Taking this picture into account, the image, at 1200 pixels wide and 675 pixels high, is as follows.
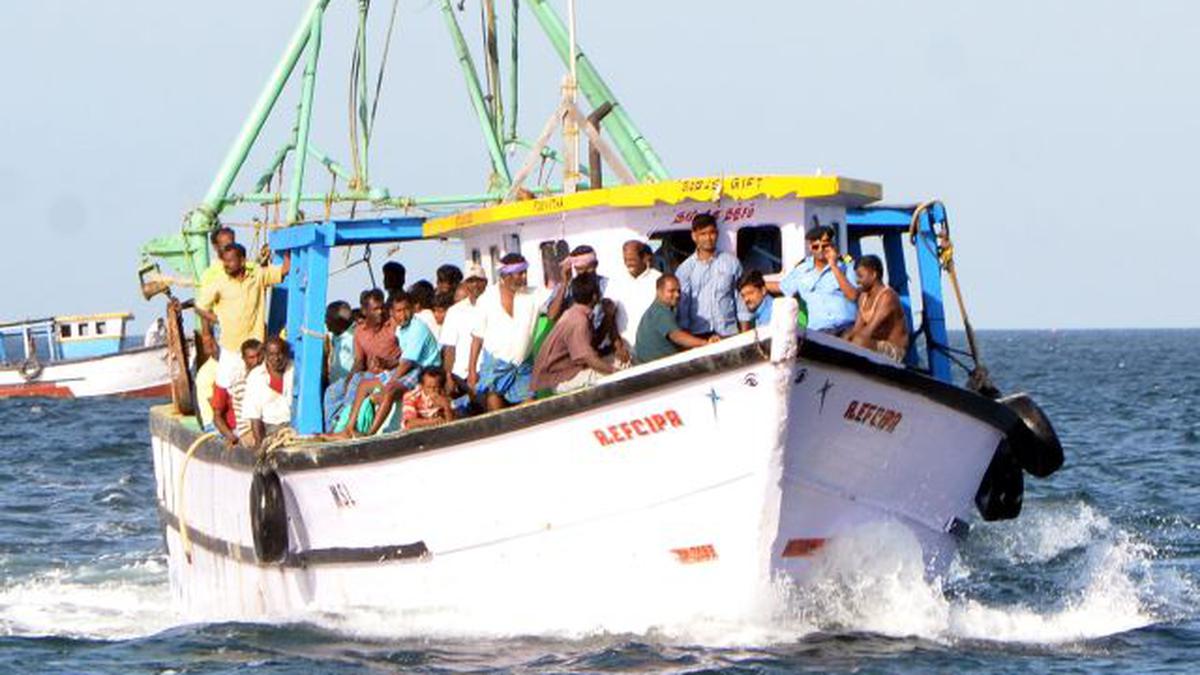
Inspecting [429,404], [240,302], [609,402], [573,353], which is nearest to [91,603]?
[240,302]

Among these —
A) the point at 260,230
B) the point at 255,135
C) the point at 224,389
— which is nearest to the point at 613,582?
the point at 224,389

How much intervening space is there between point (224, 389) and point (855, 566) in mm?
5367

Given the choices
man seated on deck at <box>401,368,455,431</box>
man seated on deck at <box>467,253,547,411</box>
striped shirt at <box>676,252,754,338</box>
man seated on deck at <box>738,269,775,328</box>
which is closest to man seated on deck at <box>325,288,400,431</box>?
man seated on deck at <box>401,368,455,431</box>

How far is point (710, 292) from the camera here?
14312mm

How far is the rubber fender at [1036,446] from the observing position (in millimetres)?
15109

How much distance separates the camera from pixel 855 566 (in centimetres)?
1373

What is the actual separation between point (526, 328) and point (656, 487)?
2.01m

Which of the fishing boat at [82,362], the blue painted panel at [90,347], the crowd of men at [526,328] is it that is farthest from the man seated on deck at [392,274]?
the blue painted panel at [90,347]

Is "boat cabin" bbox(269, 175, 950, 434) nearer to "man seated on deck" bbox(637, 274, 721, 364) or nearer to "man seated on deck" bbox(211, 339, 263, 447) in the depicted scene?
"man seated on deck" bbox(211, 339, 263, 447)

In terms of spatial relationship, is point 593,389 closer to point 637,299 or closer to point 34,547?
point 637,299

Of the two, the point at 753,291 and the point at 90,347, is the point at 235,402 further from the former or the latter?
the point at 90,347

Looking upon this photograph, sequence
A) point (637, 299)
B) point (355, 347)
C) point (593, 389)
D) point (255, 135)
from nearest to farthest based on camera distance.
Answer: point (593, 389) < point (637, 299) < point (355, 347) < point (255, 135)

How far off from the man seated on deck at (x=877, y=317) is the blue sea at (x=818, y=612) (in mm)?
1336

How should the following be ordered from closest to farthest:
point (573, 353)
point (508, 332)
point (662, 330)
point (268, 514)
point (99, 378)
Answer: point (662, 330), point (573, 353), point (508, 332), point (268, 514), point (99, 378)
